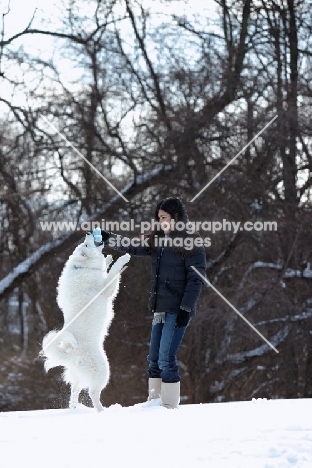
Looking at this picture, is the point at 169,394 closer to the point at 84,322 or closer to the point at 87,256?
the point at 84,322

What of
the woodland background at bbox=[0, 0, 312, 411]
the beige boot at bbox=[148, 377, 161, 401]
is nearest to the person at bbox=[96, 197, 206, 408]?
the beige boot at bbox=[148, 377, 161, 401]

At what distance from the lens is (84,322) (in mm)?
4941

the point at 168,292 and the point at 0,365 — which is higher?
the point at 168,292

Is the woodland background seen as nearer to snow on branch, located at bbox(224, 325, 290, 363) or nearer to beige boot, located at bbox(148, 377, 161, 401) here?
snow on branch, located at bbox(224, 325, 290, 363)

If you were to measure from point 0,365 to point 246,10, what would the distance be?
346 inches

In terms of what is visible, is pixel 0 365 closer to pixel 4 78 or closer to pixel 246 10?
pixel 4 78

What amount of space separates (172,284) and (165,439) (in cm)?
163

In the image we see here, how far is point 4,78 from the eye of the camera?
42.1 ft

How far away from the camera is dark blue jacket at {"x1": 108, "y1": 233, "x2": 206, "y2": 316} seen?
4.70 m

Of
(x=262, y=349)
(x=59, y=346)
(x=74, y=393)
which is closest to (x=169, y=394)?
(x=74, y=393)

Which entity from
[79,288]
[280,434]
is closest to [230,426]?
[280,434]

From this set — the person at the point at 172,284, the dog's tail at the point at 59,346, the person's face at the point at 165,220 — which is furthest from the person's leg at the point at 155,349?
the person's face at the point at 165,220

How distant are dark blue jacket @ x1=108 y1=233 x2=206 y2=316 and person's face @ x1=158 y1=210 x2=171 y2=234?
0.47ft

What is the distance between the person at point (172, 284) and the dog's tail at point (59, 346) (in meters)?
0.63
